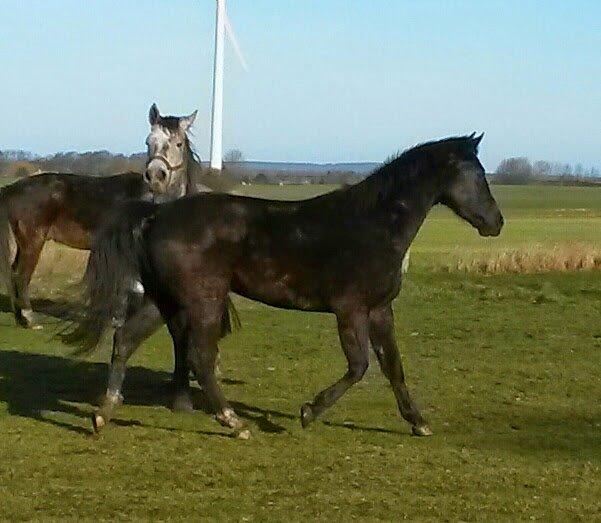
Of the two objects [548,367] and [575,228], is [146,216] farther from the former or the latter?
[575,228]

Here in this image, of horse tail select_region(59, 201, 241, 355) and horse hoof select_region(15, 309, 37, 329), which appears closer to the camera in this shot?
horse tail select_region(59, 201, 241, 355)

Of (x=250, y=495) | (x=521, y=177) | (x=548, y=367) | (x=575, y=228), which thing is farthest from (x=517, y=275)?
(x=521, y=177)

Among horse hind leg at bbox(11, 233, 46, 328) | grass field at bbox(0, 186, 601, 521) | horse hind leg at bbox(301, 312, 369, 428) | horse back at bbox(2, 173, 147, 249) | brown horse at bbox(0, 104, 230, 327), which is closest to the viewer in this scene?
grass field at bbox(0, 186, 601, 521)

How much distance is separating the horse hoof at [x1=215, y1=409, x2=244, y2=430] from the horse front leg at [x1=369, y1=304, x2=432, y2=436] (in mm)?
1017

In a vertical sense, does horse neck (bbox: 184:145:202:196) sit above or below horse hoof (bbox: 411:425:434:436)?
above

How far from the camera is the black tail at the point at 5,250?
1274 centimetres

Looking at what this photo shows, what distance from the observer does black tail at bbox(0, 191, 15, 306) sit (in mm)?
12742

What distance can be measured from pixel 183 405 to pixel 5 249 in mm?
5511

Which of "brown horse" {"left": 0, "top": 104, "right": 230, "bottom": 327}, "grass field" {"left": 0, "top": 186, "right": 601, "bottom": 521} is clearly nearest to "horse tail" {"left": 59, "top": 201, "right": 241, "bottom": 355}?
"grass field" {"left": 0, "top": 186, "right": 601, "bottom": 521}

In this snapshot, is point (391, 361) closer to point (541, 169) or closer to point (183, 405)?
point (183, 405)

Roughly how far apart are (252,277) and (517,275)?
13432 mm

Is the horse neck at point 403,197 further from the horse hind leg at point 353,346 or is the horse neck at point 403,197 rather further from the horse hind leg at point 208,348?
the horse hind leg at point 208,348

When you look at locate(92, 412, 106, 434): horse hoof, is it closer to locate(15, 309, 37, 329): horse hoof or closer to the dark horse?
the dark horse

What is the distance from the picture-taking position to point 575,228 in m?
41.8
